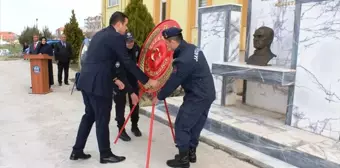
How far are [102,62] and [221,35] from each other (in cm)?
302

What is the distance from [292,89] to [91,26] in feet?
70.8

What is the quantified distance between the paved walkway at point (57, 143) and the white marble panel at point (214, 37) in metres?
1.42

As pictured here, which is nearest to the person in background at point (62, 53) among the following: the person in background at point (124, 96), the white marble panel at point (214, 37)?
the white marble panel at point (214, 37)

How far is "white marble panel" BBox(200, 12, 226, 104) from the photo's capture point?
6.21 m

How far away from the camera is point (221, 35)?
621cm

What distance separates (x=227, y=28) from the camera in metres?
6.07

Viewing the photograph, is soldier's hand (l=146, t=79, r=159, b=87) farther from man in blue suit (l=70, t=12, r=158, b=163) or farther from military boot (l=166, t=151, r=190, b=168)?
military boot (l=166, t=151, r=190, b=168)

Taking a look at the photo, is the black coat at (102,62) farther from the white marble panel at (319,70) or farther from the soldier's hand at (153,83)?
the white marble panel at (319,70)

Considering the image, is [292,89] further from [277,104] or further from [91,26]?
[91,26]

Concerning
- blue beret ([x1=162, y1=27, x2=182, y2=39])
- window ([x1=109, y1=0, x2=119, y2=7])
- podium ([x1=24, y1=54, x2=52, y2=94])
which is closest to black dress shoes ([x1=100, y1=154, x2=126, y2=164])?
blue beret ([x1=162, y1=27, x2=182, y2=39])

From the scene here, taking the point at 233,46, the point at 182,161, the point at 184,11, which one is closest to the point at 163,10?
the point at 184,11

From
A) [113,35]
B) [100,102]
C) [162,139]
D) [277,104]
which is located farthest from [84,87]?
[277,104]

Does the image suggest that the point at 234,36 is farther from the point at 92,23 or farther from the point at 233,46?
the point at 92,23

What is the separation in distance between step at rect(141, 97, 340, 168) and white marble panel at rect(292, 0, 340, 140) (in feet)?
0.72
